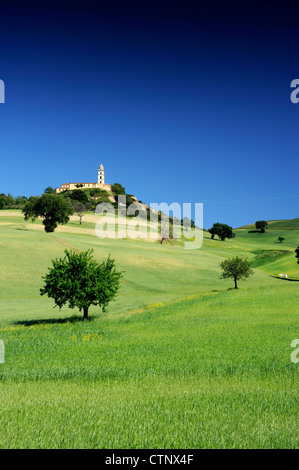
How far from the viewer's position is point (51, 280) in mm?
34500

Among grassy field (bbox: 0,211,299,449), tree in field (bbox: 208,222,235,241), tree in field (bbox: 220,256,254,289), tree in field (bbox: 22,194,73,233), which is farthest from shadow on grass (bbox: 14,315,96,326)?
tree in field (bbox: 208,222,235,241)

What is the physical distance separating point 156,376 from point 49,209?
323ft

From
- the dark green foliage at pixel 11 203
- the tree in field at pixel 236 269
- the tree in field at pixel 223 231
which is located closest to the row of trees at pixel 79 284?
the tree in field at pixel 236 269

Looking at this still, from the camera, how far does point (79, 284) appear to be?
112 feet

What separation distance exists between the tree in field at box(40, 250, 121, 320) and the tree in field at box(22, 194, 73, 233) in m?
73.8

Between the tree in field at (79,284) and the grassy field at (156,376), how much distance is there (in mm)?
2205

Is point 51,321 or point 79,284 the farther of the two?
point 79,284

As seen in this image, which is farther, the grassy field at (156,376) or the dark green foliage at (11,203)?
the dark green foliage at (11,203)

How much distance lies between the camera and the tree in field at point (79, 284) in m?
33.9

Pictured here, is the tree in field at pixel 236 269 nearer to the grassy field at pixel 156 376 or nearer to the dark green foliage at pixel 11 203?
the grassy field at pixel 156 376

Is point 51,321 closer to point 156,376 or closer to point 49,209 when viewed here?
point 156,376

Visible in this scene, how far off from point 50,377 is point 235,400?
7.59 m

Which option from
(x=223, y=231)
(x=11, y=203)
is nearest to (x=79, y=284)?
(x=223, y=231)
